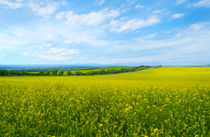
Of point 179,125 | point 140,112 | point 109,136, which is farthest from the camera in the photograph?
point 140,112

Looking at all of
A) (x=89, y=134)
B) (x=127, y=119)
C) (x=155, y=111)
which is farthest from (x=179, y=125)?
(x=89, y=134)

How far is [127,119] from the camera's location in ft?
14.2

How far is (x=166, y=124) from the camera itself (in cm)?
417

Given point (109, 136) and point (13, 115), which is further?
point (13, 115)

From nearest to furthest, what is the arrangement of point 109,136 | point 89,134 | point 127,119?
point 109,136 → point 89,134 → point 127,119

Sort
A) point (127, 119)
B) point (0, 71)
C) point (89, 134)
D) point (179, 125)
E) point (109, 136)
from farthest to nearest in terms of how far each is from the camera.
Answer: point (0, 71)
point (127, 119)
point (179, 125)
point (89, 134)
point (109, 136)

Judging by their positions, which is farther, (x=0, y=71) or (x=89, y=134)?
(x=0, y=71)

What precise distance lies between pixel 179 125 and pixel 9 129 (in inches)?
221

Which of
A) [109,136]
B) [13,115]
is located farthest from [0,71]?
[109,136]

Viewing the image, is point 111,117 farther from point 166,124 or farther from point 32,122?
point 32,122

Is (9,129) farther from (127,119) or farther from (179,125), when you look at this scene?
(179,125)

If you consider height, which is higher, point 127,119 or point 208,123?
point 127,119

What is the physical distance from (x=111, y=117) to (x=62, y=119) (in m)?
1.96

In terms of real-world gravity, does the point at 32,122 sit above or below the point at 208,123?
above
